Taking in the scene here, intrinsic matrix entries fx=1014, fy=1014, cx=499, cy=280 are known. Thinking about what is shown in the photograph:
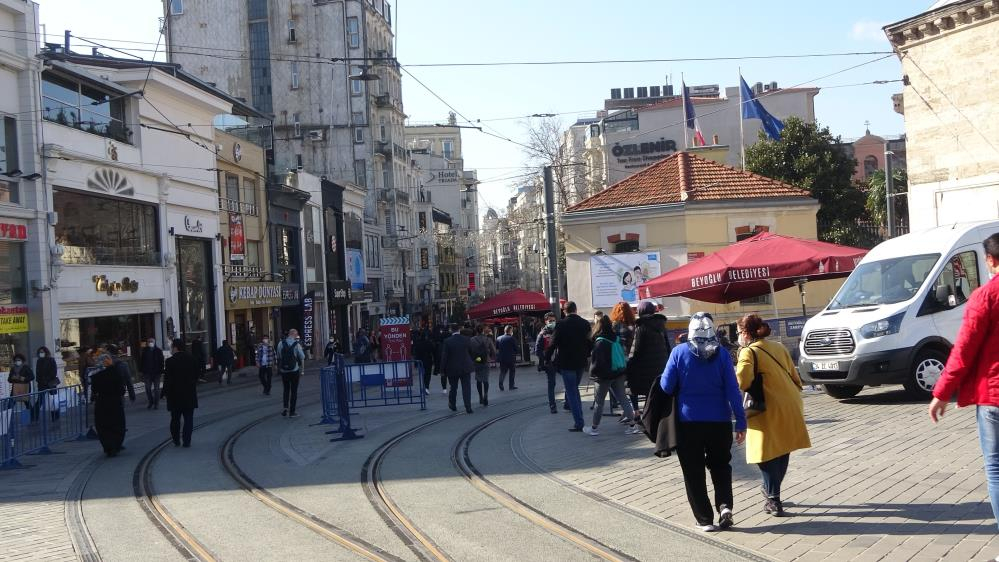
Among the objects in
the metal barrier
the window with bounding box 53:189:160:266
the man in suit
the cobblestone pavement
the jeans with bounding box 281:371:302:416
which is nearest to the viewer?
Result: the cobblestone pavement

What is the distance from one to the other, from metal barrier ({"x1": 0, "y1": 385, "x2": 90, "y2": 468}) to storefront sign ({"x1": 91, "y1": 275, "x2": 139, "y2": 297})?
41.7ft

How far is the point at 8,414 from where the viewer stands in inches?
571

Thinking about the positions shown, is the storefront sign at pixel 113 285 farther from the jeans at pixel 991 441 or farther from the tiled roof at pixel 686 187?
the jeans at pixel 991 441

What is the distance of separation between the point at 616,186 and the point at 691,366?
2690 cm

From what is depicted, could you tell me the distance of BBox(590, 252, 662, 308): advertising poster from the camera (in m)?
31.3

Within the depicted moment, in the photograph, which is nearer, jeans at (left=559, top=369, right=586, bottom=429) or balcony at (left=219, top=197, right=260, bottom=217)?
jeans at (left=559, top=369, right=586, bottom=429)

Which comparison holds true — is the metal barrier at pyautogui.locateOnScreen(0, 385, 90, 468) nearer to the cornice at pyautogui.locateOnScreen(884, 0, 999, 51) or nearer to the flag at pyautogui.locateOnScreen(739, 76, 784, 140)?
the cornice at pyautogui.locateOnScreen(884, 0, 999, 51)

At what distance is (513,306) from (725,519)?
2718 centimetres

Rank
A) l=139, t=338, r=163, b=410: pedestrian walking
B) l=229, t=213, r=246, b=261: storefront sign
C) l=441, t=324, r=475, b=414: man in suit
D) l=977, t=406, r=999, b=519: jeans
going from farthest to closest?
l=229, t=213, r=246, b=261: storefront sign
l=139, t=338, r=163, b=410: pedestrian walking
l=441, t=324, r=475, b=414: man in suit
l=977, t=406, r=999, b=519: jeans

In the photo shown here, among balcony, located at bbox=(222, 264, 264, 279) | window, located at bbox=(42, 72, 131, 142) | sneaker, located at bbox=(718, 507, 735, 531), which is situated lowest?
sneaker, located at bbox=(718, 507, 735, 531)

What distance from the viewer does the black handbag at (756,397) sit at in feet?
26.1

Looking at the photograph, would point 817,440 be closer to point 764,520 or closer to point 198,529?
point 764,520

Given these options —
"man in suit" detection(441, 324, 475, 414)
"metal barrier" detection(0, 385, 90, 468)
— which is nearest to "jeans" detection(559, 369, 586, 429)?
"man in suit" detection(441, 324, 475, 414)

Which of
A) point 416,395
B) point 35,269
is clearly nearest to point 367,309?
point 35,269
